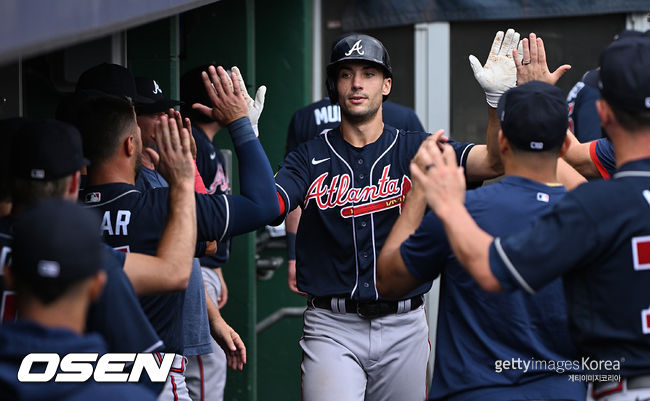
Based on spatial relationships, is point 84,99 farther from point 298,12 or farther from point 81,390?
point 298,12

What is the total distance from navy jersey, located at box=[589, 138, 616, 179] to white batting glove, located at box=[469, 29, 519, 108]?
51cm

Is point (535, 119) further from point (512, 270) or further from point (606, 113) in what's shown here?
point (512, 270)

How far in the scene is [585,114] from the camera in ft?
17.7

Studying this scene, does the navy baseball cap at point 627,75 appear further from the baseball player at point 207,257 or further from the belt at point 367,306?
the baseball player at point 207,257

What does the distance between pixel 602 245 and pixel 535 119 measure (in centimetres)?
45

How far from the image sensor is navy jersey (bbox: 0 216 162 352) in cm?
223

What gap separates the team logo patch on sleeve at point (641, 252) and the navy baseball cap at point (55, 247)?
1351 millimetres

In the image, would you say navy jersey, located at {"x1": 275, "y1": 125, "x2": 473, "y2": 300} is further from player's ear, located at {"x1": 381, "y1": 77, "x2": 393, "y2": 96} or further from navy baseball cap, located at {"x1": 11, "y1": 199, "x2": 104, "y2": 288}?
navy baseball cap, located at {"x1": 11, "y1": 199, "x2": 104, "y2": 288}

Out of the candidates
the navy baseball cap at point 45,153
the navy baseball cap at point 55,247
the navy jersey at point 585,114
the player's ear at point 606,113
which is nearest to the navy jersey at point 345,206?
the player's ear at point 606,113

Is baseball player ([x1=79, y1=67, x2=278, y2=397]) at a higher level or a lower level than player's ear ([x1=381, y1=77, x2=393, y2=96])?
lower

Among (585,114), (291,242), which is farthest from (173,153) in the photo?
(585,114)

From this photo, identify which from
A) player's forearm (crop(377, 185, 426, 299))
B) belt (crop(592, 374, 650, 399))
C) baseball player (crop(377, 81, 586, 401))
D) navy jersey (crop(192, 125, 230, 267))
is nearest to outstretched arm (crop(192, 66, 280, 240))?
player's forearm (crop(377, 185, 426, 299))

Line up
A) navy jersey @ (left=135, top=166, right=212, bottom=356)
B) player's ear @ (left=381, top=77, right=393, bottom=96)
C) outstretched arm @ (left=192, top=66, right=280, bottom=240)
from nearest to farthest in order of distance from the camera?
1. outstretched arm @ (left=192, top=66, right=280, bottom=240)
2. navy jersey @ (left=135, top=166, right=212, bottom=356)
3. player's ear @ (left=381, top=77, right=393, bottom=96)

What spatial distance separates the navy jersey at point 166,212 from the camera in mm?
2928
